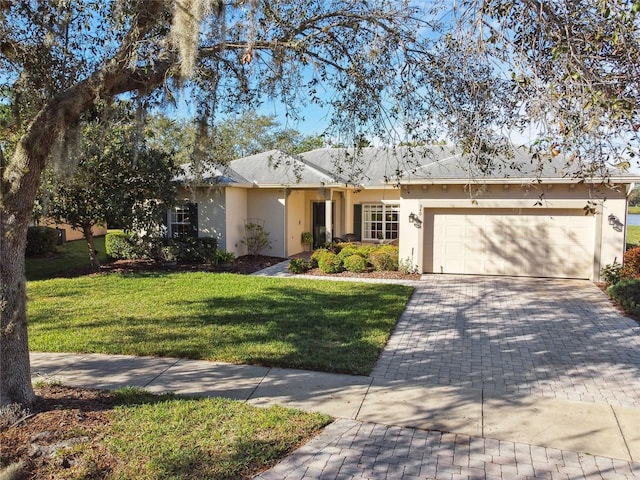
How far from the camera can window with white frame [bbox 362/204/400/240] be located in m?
19.7

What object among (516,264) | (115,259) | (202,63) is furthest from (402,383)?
(115,259)

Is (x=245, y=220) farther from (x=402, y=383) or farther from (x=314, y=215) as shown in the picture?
(x=402, y=383)

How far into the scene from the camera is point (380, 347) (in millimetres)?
6773

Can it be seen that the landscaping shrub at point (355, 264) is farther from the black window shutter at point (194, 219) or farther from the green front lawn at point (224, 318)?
the black window shutter at point (194, 219)

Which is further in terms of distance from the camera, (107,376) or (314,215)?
(314,215)

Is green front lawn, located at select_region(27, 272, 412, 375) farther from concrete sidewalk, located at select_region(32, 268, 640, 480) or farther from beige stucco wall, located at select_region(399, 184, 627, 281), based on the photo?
beige stucco wall, located at select_region(399, 184, 627, 281)

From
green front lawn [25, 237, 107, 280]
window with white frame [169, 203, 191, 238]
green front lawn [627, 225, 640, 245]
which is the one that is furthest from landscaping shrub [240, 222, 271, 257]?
green front lawn [627, 225, 640, 245]

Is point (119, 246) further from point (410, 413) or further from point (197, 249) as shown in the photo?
point (410, 413)

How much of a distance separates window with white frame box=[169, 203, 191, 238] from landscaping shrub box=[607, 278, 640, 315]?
43.3 feet

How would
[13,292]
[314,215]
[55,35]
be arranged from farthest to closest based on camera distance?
[314,215] < [55,35] < [13,292]

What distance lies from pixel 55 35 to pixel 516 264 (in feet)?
40.2

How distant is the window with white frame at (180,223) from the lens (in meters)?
16.7

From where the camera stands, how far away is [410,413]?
15.2 feet

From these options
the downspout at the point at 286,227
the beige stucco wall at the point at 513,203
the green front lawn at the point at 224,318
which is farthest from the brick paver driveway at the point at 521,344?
the downspout at the point at 286,227
